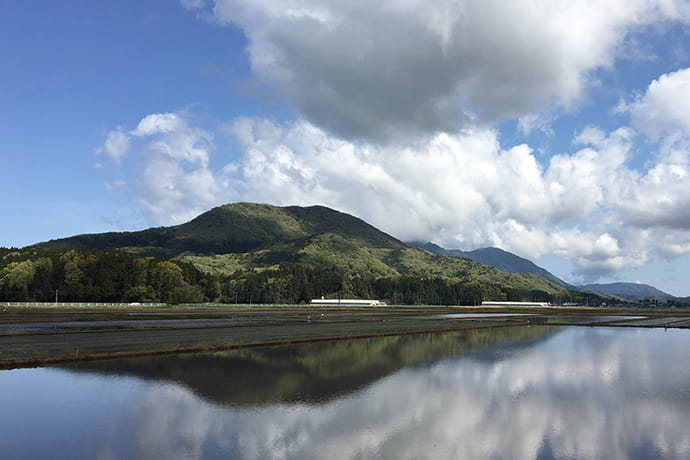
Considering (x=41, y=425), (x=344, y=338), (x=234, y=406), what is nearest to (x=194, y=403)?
(x=234, y=406)

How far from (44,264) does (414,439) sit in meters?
177

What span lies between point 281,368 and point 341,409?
40.8ft

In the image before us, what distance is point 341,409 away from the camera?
23.4m

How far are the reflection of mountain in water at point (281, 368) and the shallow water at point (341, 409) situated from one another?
156mm

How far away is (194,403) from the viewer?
24.1 m

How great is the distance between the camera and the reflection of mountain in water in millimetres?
27094

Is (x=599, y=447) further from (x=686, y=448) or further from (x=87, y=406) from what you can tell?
(x=87, y=406)

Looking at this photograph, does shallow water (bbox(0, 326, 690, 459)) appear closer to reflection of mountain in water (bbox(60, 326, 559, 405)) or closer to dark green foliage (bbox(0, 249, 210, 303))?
reflection of mountain in water (bbox(60, 326, 559, 405))

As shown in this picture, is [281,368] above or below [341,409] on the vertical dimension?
below

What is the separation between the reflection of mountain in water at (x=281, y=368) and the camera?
27.1m

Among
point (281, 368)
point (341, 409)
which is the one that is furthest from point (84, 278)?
point (341, 409)

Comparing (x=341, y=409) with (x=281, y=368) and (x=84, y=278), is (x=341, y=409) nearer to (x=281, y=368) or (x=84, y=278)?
(x=281, y=368)

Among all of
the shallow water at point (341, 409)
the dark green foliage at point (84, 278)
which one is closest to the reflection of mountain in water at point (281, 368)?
the shallow water at point (341, 409)

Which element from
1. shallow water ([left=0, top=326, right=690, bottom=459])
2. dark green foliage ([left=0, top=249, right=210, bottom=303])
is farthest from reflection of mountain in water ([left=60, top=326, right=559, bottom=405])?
dark green foliage ([left=0, top=249, right=210, bottom=303])
